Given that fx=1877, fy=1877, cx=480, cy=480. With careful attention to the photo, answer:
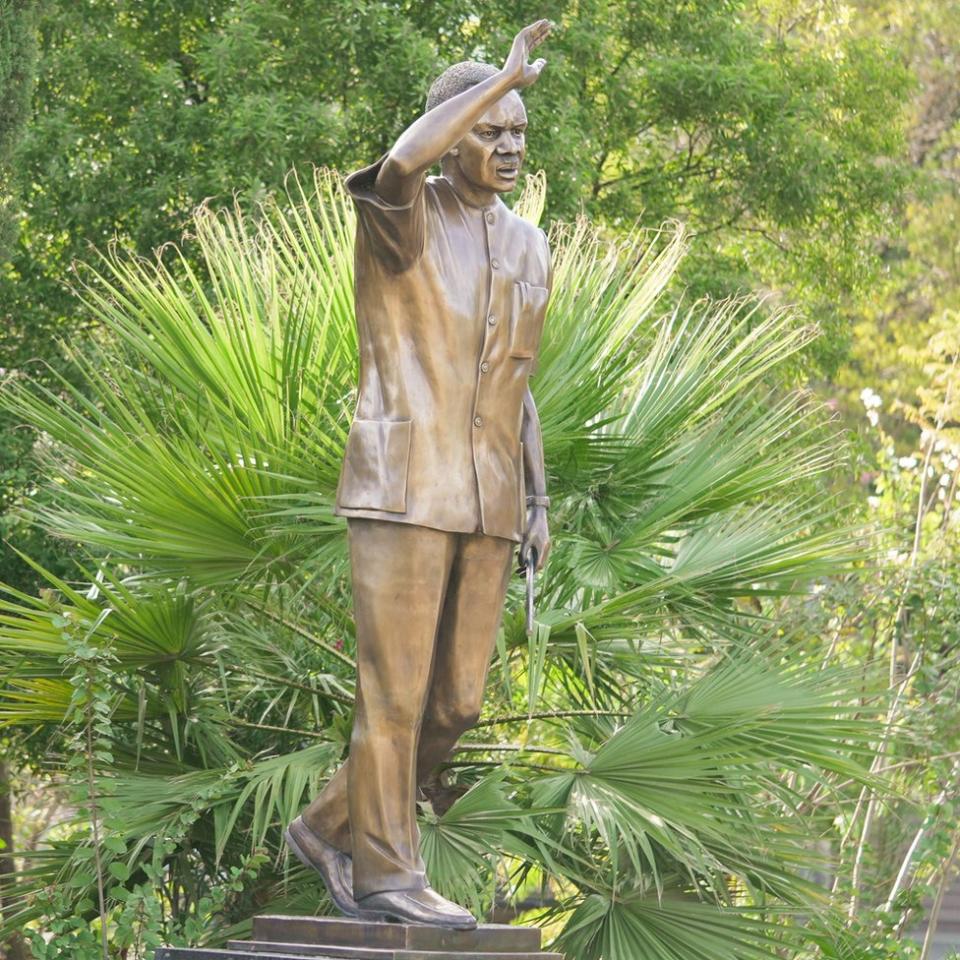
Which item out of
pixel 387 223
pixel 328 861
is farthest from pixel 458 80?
pixel 328 861

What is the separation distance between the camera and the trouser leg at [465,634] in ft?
15.0

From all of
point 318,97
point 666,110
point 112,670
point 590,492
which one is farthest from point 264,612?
point 666,110

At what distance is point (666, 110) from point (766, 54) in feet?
4.87

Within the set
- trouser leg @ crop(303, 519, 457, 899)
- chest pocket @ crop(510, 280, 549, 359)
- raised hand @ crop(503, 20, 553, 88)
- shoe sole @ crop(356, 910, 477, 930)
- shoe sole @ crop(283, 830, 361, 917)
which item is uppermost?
raised hand @ crop(503, 20, 553, 88)

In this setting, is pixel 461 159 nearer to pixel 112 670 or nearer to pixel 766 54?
pixel 112 670

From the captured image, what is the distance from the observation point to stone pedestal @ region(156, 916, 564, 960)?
13.8 ft

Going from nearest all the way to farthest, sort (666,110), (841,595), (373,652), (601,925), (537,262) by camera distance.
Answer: (373,652)
(537,262)
(601,925)
(841,595)
(666,110)

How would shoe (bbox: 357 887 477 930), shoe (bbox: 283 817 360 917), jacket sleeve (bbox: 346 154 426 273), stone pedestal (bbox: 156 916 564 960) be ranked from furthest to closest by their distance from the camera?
shoe (bbox: 283 817 360 917), jacket sleeve (bbox: 346 154 426 273), shoe (bbox: 357 887 477 930), stone pedestal (bbox: 156 916 564 960)

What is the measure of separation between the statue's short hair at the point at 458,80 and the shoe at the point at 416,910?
189 centimetres

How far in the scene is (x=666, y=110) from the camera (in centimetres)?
1257

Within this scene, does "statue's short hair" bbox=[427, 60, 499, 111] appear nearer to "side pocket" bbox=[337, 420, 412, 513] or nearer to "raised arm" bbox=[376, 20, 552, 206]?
"raised arm" bbox=[376, 20, 552, 206]

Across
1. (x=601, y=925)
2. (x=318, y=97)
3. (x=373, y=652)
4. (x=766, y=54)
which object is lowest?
(x=601, y=925)

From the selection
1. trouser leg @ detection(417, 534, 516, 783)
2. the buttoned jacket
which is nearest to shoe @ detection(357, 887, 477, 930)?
trouser leg @ detection(417, 534, 516, 783)

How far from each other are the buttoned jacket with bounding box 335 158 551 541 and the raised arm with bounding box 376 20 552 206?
0.05 m
